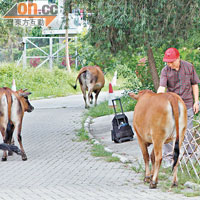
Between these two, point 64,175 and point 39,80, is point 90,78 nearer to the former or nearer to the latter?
point 39,80

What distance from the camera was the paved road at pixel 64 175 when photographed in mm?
7469

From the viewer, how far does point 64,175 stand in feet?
29.8

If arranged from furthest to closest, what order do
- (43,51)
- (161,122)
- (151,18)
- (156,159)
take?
(43,51) → (151,18) → (156,159) → (161,122)

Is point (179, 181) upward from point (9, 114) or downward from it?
downward

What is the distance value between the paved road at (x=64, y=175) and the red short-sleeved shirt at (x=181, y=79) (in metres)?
1.52

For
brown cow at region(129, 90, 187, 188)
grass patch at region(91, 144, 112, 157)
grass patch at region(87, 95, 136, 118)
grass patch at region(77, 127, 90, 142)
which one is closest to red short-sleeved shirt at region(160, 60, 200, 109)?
brown cow at region(129, 90, 187, 188)

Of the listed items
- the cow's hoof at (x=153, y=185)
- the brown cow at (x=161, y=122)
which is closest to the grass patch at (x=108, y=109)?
the brown cow at (x=161, y=122)

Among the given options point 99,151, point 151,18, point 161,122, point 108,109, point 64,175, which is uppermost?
point 151,18

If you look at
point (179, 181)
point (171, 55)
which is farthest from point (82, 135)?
point (179, 181)

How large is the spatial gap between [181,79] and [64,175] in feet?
8.08

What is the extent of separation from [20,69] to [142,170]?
77.2ft

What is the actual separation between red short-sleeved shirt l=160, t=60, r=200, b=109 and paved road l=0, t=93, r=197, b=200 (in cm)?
152

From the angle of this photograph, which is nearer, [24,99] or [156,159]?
[156,159]

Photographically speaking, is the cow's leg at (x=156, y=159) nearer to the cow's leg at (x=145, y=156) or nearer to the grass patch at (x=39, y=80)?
the cow's leg at (x=145, y=156)
